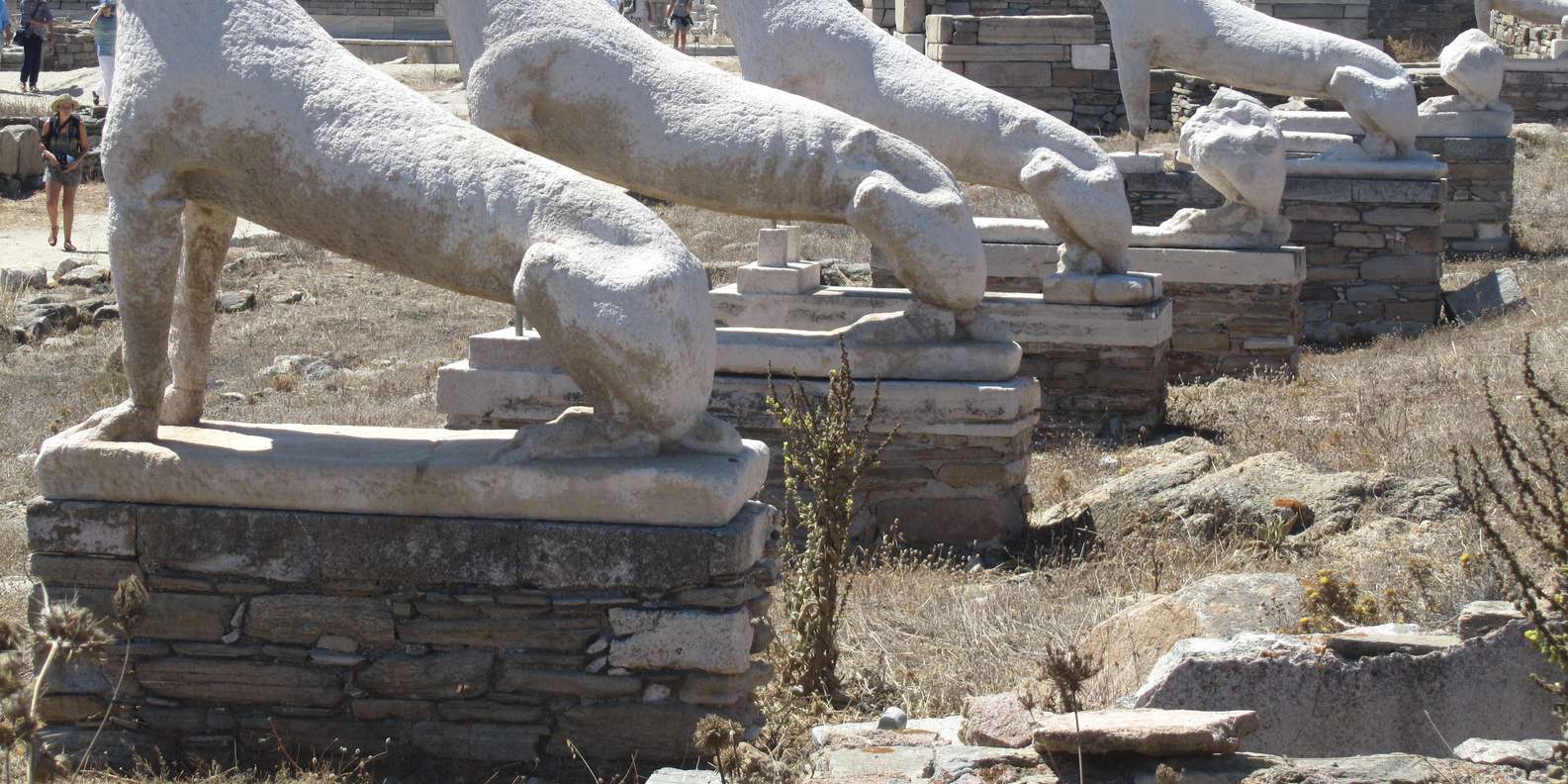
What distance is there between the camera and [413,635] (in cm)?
394

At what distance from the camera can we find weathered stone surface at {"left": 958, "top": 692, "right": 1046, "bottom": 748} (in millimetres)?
3193

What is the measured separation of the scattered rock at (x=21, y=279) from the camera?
12000mm

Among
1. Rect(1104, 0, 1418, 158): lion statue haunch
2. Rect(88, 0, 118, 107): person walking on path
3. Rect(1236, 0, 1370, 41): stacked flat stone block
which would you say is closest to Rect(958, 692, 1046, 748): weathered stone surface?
Rect(1104, 0, 1418, 158): lion statue haunch

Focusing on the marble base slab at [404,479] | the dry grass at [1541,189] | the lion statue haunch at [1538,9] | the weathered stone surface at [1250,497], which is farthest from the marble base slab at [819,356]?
the lion statue haunch at [1538,9]

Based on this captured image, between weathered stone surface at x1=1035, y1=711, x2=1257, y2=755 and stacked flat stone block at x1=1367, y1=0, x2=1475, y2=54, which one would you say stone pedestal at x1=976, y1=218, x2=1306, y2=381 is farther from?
stacked flat stone block at x1=1367, y1=0, x2=1475, y2=54

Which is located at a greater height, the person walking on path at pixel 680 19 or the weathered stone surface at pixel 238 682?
the person walking on path at pixel 680 19

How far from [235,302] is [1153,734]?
981 cm

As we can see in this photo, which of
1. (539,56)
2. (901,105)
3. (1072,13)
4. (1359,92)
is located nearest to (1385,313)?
(1359,92)

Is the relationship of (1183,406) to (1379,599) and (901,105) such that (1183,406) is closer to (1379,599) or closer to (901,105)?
(901,105)

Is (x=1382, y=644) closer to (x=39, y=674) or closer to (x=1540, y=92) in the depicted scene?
(x=39, y=674)

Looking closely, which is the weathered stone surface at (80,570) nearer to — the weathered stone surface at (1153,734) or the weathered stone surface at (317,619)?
the weathered stone surface at (317,619)

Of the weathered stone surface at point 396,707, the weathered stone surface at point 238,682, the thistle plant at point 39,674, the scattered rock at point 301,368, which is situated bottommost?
the scattered rock at point 301,368

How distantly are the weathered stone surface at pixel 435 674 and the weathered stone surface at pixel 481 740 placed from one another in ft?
0.25

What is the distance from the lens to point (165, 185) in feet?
13.2
